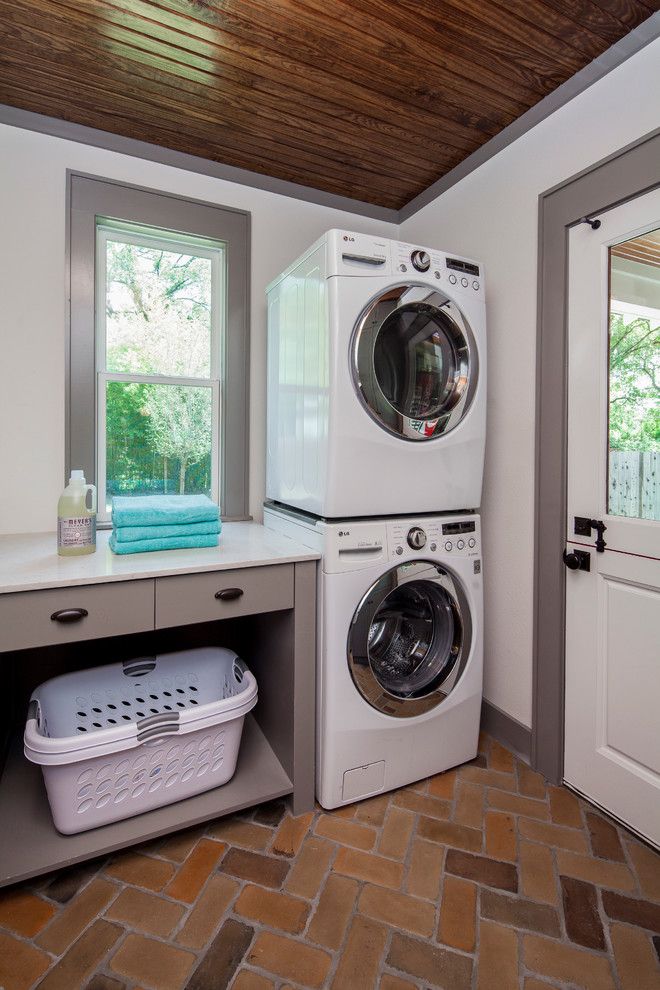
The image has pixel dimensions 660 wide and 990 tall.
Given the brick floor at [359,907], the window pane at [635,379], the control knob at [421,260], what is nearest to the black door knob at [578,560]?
the window pane at [635,379]

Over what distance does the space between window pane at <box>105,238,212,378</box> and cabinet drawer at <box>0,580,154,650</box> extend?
123cm

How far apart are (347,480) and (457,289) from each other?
0.84 metres

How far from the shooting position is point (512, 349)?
211 centimetres

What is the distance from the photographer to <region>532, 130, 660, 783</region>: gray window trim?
73.8 inches

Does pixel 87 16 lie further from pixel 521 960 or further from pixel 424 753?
pixel 521 960

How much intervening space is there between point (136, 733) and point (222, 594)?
1.57 feet

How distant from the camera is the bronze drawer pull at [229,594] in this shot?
1618 mm

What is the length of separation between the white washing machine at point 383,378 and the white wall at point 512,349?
9.3 inches

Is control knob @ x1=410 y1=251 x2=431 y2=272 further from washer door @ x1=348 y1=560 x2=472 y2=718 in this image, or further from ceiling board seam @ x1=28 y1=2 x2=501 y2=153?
washer door @ x1=348 y1=560 x2=472 y2=718

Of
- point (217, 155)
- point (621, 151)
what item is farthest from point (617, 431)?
point (217, 155)

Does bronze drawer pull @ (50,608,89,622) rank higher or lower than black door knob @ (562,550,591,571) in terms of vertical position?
lower

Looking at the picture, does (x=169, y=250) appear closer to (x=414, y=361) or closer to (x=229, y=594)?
(x=414, y=361)

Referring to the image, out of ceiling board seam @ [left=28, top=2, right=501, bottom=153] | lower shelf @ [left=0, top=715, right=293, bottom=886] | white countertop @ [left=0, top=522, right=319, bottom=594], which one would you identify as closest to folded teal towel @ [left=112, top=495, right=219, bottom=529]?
white countertop @ [left=0, top=522, right=319, bottom=594]

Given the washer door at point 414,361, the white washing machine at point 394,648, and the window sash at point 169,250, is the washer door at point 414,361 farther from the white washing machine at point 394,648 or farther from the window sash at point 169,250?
the window sash at point 169,250
